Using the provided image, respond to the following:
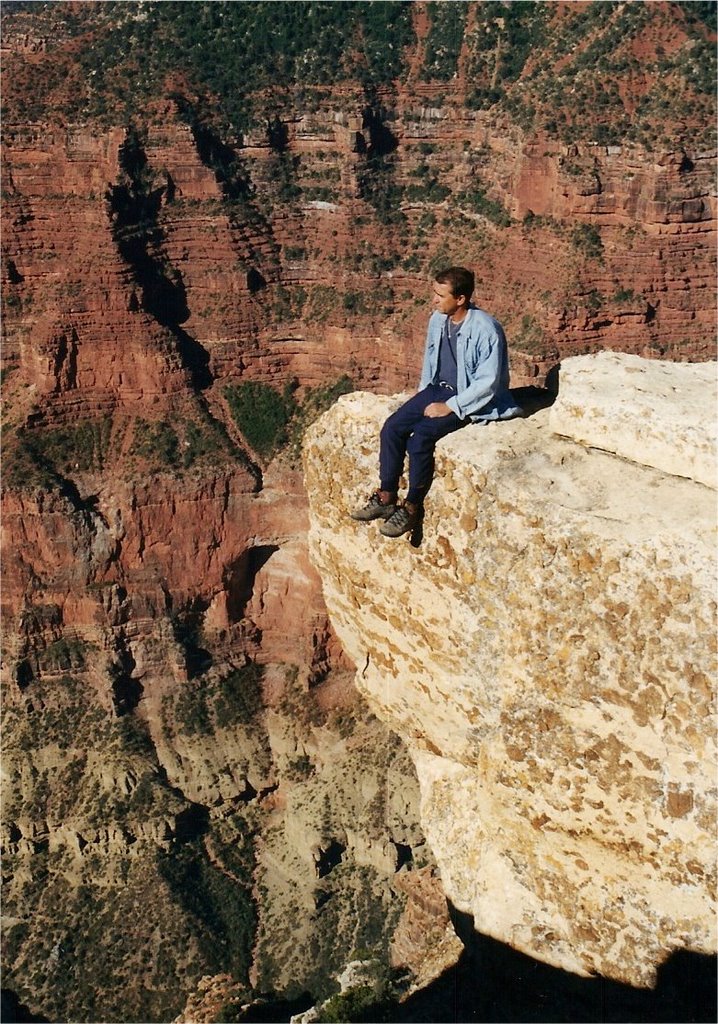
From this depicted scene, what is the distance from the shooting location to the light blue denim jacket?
1238cm

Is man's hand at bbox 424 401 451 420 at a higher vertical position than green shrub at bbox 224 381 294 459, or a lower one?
higher

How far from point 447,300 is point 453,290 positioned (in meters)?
0.13

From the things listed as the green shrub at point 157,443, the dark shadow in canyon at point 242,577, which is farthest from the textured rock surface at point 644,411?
the green shrub at point 157,443

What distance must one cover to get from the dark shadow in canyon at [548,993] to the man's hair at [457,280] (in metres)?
6.93

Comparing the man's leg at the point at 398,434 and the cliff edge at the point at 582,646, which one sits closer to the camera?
the cliff edge at the point at 582,646

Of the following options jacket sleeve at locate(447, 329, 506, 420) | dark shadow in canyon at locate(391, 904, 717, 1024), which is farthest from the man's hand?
dark shadow in canyon at locate(391, 904, 717, 1024)

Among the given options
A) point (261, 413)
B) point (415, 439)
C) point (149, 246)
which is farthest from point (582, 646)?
point (149, 246)

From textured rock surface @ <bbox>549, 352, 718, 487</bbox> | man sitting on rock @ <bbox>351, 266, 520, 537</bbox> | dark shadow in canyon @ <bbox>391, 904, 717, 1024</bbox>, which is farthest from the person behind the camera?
man sitting on rock @ <bbox>351, 266, 520, 537</bbox>

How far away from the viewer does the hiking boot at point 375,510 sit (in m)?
12.6

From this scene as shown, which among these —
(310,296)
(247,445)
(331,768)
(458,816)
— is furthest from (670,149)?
(458,816)

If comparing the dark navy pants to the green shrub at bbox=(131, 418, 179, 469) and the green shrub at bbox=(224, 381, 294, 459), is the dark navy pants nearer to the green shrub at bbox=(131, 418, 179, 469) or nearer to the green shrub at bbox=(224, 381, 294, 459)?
the green shrub at bbox=(131, 418, 179, 469)

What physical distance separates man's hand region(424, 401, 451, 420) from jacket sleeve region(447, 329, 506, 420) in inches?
4.2

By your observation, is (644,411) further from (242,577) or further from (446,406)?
(242,577)

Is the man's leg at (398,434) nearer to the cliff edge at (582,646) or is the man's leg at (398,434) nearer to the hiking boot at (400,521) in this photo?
the hiking boot at (400,521)
